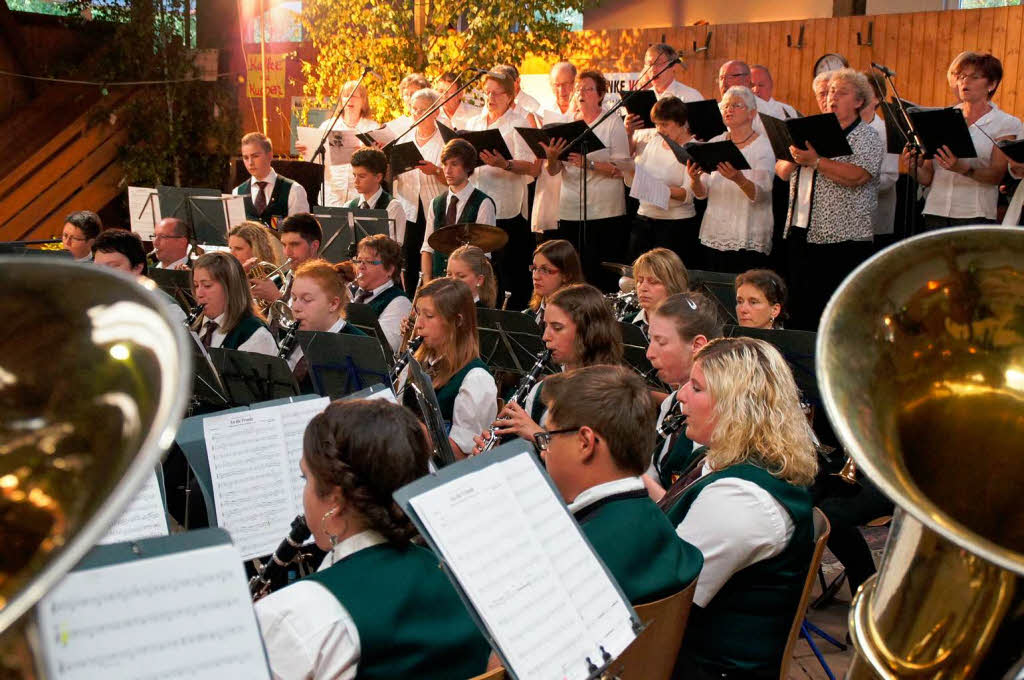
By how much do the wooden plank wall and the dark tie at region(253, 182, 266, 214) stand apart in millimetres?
4093

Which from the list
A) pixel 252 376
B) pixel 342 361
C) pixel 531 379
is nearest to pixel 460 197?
pixel 531 379

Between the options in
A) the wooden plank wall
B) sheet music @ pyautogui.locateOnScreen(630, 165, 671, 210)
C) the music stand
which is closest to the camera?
the music stand

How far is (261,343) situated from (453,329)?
98 cm

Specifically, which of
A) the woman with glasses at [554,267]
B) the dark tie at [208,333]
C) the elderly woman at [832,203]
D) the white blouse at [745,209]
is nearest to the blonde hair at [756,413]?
the woman with glasses at [554,267]

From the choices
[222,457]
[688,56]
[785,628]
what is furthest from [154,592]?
[688,56]

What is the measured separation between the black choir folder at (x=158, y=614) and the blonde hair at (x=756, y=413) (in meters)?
1.42

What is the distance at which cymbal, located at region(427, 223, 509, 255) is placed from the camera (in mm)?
6465

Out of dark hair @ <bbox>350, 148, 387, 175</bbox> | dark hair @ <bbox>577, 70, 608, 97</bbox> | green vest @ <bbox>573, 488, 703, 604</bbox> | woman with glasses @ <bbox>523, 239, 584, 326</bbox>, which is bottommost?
green vest @ <bbox>573, 488, 703, 604</bbox>

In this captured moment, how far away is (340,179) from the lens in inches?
357

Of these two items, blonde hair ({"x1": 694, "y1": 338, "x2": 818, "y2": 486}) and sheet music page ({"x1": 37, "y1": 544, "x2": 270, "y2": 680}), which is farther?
blonde hair ({"x1": 694, "y1": 338, "x2": 818, "y2": 486})

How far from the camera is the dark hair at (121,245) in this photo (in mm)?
5492

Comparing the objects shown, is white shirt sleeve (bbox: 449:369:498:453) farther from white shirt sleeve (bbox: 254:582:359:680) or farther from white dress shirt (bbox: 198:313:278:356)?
white shirt sleeve (bbox: 254:582:359:680)

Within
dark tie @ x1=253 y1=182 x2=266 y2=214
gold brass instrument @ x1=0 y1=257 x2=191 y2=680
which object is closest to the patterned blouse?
dark tie @ x1=253 y1=182 x2=266 y2=214

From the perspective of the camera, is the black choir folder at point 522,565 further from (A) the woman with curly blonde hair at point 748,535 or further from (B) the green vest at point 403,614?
(A) the woman with curly blonde hair at point 748,535
